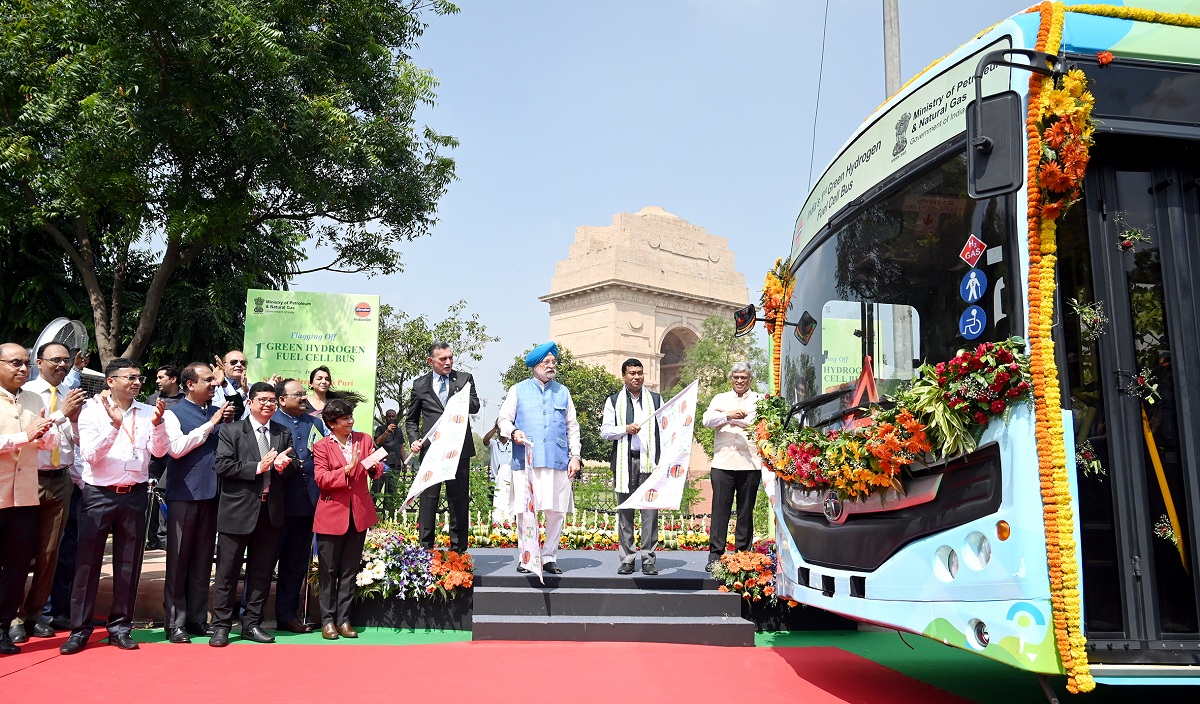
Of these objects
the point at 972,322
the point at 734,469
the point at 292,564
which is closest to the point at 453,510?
the point at 292,564

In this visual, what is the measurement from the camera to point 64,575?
6629 millimetres

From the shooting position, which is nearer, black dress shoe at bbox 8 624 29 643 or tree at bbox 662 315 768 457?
black dress shoe at bbox 8 624 29 643

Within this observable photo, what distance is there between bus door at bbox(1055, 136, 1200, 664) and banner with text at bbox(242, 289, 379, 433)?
7.68m

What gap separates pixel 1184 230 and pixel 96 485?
6681mm

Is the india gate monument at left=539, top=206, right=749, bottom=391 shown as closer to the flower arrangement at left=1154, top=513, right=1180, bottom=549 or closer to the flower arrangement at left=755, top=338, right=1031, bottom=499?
the flower arrangement at left=755, top=338, right=1031, bottom=499

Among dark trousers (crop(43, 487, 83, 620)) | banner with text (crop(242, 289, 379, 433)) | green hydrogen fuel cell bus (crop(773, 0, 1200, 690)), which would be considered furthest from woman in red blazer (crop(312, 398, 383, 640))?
green hydrogen fuel cell bus (crop(773, 0, 1200, 690))

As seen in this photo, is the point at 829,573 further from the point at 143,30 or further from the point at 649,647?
the point at 143,30

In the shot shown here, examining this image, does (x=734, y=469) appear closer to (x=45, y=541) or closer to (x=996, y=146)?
(x=996, y=146)

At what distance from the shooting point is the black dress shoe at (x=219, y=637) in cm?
625

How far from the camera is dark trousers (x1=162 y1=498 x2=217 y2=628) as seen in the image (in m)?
6.46

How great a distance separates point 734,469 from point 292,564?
12.8ft

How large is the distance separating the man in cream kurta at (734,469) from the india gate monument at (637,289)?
41.2 meters

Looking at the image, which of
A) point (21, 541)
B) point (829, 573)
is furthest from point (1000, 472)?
point (21, 541)

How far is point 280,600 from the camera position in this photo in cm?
711
